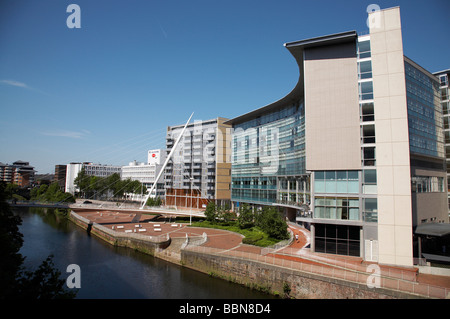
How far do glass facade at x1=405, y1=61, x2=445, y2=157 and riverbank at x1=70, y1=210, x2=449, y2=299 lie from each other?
37.4 feet

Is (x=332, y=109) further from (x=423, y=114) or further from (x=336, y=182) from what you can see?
(x=423, y=114)

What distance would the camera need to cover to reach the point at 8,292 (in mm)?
9648

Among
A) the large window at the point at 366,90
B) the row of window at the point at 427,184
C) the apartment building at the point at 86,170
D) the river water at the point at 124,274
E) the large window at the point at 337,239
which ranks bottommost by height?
the river water at the point at 124,274

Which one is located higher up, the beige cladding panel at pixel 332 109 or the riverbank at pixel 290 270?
the beige cladding panel at pixel 332 109

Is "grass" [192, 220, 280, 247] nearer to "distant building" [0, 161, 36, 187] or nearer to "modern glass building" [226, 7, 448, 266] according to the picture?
"modern glass building" [226, 7, 448, 266]

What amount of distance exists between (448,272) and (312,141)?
12906 mm

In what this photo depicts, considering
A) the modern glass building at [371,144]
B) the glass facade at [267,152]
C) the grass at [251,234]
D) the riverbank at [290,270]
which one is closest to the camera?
the riverbank at [290,270]

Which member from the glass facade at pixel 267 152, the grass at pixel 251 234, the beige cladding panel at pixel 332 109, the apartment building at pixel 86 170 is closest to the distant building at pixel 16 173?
the apartment building at pixel 86 170

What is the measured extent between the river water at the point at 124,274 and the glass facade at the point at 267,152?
19.1m

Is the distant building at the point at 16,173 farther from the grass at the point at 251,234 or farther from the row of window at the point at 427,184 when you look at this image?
the row of window at the point at 427,184

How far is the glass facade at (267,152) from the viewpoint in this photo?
3691cm

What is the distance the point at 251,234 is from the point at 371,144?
652 inches
